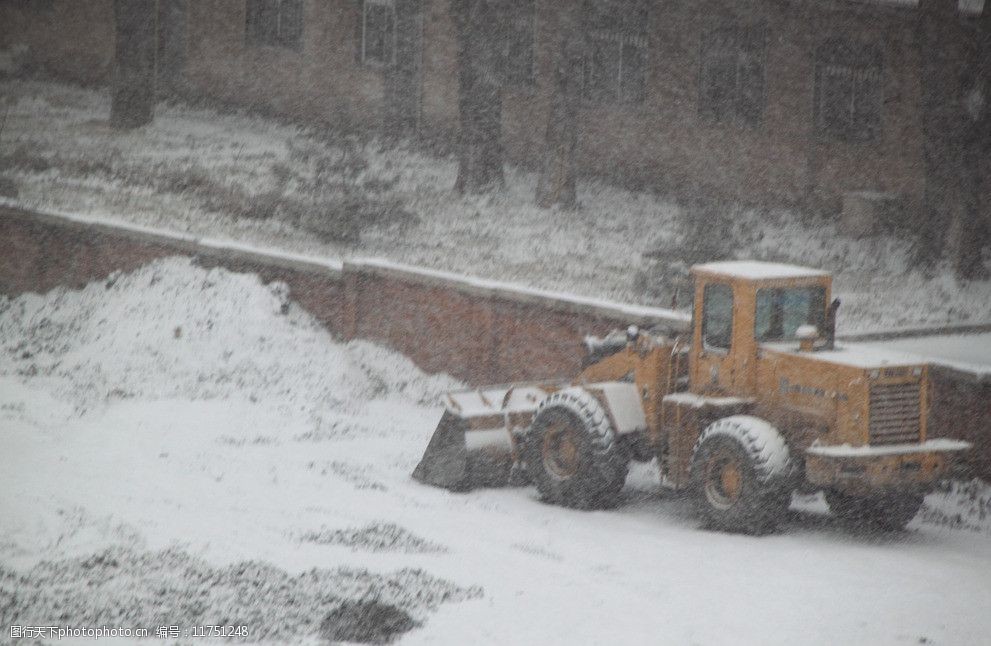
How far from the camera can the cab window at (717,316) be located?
44.3 feet

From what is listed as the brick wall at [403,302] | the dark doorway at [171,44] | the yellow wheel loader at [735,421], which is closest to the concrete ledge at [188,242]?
the brick wall at [403,302]

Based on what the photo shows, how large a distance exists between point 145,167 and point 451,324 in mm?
11117

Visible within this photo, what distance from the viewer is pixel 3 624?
10750mm

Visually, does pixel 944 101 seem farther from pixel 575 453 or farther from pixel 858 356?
pixel 575 453

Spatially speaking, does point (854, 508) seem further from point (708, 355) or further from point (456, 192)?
point (456, 192)

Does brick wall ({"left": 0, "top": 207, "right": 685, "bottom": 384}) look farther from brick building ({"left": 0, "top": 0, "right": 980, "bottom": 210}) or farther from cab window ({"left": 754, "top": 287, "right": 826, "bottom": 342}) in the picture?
brick building ({"left": 0, "top": 0, "right": 980, "bottom": 210})

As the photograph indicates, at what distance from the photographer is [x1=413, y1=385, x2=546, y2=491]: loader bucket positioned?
48.7ft

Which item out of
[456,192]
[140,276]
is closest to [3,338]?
[140,276]

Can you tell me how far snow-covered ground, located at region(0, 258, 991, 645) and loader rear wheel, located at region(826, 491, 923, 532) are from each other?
152 mm

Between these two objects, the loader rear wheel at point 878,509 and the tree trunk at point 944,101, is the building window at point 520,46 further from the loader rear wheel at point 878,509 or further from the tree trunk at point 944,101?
the loader rear wheel at point 878,509

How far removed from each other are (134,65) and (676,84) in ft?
34.4

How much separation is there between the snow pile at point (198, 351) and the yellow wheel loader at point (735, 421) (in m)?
3.98

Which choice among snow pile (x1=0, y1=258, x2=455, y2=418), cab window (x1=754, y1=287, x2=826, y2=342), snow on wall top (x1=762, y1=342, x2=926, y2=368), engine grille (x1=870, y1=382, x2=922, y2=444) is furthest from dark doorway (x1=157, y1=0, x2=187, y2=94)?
engine grille (x1=870, y1=382, x2=922, y2=444)

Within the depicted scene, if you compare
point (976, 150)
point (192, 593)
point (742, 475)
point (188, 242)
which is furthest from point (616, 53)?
point (192, 593)
